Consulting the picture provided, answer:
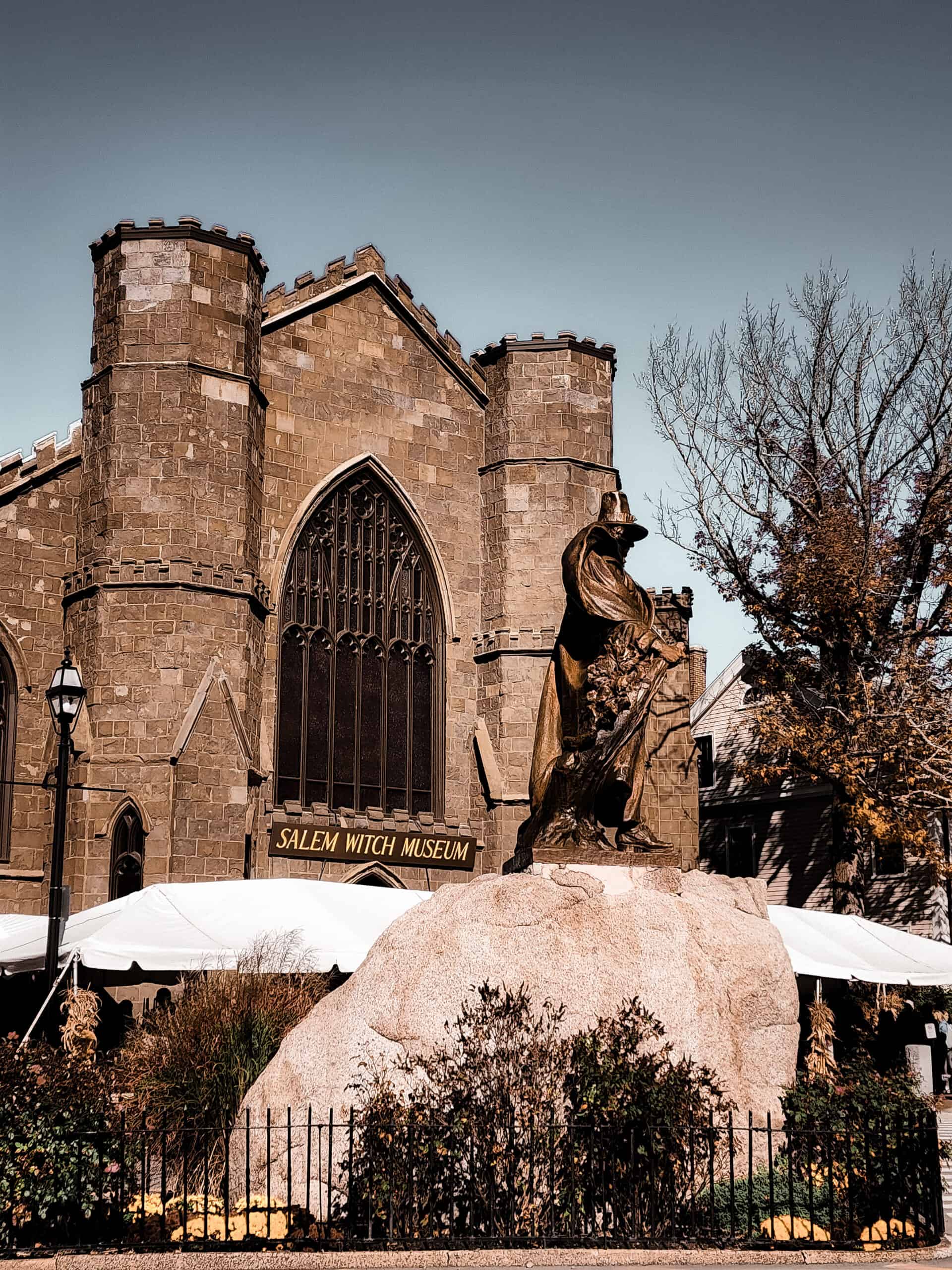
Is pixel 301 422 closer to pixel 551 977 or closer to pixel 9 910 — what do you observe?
pixel 9 910

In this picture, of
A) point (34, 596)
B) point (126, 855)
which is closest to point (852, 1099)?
point (126, 855)

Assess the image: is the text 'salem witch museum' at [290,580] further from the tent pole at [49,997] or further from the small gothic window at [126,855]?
the tent pole at [49,997]

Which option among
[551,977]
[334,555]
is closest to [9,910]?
[334,555]

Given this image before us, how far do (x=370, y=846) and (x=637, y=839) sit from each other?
14.9 m

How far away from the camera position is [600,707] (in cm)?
1338

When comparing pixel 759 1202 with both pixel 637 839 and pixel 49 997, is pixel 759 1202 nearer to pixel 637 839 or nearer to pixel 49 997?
pixel 637 839

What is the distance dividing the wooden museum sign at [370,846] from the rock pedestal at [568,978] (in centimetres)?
1438

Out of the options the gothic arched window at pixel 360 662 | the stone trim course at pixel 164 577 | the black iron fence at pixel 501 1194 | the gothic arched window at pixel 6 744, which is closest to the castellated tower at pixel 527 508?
the gothic arched window at pixel 360 662

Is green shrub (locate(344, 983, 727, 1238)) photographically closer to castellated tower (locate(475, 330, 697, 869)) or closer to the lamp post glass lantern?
the lamp post glass lantern

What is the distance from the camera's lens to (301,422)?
2852cm

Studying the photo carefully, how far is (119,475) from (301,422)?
421cm

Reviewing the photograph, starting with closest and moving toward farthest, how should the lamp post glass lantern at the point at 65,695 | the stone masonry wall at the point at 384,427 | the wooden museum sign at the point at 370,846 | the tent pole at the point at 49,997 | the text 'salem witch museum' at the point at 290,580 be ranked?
the tent pole at the point at 49,997
the lamp post glass lantern at the point at 65,695
the text 'salem witch museum' at the point at 290,580
the wooden museum sign at the point at 370,846
the stone masonry wall at the point at 384,427

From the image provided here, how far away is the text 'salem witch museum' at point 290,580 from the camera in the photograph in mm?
24688

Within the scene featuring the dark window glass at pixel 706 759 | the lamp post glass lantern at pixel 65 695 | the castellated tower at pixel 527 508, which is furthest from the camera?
the dark window glass at pixel 706 759
